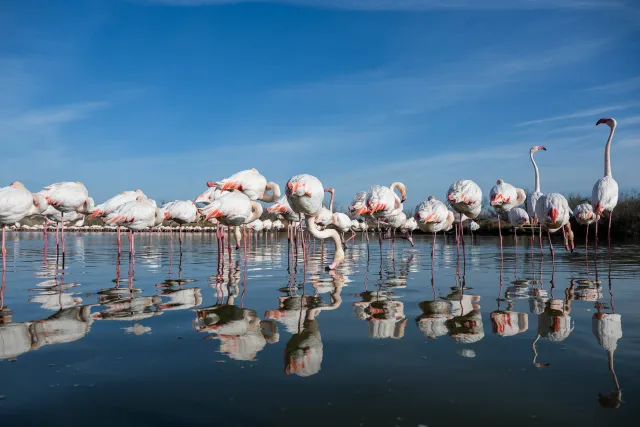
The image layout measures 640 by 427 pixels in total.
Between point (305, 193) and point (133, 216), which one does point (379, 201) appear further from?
point (133, 216)

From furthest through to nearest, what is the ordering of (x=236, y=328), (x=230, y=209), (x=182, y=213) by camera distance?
1. (x=182, y=213)
2. (x=230, y=209)
3. (x=236, y=328)

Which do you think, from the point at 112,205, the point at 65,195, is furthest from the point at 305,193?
the point at 65,195

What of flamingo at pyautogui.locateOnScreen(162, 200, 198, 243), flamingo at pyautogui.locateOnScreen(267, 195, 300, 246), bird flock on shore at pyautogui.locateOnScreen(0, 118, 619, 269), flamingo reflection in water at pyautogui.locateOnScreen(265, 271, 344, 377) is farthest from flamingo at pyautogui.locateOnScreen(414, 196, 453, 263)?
flamingo at pyautogui.locateOnScreen(162, 200, 198, 243)

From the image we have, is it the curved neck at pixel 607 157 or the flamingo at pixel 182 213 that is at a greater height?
the curved neck at pixel 607 157

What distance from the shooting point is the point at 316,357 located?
3816 mm

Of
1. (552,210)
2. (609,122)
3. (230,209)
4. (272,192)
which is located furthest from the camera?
(609,122)

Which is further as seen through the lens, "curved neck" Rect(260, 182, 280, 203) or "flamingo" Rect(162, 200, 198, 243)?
"flamingo" Rect(162, 200, 198, 243)

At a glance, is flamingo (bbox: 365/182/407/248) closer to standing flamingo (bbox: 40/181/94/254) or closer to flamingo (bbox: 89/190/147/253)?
flamingo (bbox: 89/190/147/253)

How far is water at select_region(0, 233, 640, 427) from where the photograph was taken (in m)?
2.77

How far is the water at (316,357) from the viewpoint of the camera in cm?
277

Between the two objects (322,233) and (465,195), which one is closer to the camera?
(322,233)

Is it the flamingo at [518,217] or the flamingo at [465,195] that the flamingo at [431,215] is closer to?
the flamingo at [465,195]

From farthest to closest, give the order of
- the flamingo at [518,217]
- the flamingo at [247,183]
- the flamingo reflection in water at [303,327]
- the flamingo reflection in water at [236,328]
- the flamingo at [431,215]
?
the flamingo at [518,217]
the flamingo at [431,215]
the flamingo at [247,183]
the flamingo reflection in water at [236,328]
the flamingo reflection in water at [303,327]

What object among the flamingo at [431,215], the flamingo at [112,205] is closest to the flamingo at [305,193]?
the flamingo at [431,215]
